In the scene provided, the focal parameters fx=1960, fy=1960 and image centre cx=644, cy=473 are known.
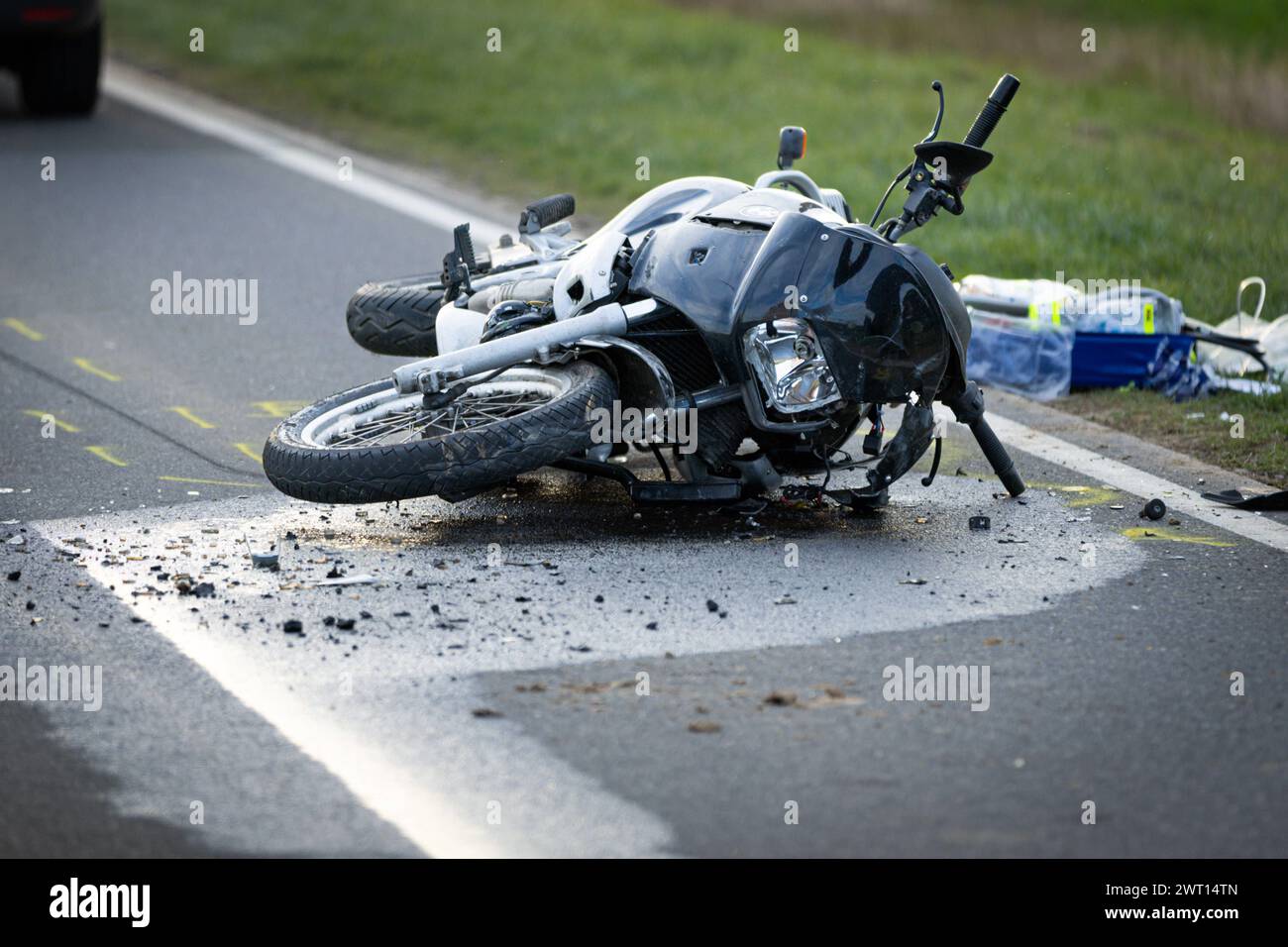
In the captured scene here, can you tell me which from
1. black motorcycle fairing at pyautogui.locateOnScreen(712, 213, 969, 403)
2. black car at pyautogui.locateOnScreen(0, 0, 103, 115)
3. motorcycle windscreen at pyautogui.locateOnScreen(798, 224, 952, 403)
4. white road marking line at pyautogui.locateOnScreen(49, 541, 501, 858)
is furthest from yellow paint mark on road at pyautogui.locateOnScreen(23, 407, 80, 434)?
black car at pyautogui.locateOnScreen(0, 0, 103, 115)

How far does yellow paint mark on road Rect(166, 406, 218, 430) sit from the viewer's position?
310 inches

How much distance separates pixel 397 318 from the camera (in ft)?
25.5

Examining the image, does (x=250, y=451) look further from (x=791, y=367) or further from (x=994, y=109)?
(x=994, y=109)

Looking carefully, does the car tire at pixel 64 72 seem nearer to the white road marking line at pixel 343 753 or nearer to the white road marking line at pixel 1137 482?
the white road marking line at pixel 1137 482

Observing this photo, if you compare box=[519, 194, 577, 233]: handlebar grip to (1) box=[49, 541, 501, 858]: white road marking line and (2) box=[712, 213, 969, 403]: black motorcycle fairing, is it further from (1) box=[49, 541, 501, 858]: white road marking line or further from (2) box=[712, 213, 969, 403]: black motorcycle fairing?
(1) box=[49, 541, 501, 858]: white road marking line

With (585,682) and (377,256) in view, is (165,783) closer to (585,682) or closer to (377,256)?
(585,682)

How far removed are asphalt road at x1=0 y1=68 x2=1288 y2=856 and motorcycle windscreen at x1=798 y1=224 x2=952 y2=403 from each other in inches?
23.0

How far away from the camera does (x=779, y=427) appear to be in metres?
6.46

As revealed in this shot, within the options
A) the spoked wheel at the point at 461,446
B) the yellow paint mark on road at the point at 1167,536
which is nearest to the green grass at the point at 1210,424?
the yellow paint mark on road at the point at 1167,536

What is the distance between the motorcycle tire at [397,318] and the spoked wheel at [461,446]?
1.15 metres

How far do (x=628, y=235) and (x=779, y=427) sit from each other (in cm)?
98

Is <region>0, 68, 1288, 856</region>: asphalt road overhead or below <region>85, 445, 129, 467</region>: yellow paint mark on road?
below
